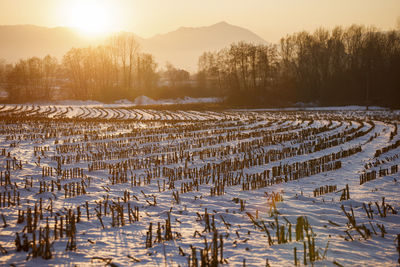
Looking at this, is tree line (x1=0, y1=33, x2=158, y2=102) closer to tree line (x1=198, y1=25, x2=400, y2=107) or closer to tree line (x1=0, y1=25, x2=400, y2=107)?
tree line (x1=0, y1=25, x2=400, y2=107)

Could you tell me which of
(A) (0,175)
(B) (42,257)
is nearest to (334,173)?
(B) (42,257)

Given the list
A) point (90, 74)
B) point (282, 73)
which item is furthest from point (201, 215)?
point (90, 74)

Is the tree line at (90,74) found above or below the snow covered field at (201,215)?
above

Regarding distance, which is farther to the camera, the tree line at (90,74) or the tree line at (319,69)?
the tree line at (90,74)

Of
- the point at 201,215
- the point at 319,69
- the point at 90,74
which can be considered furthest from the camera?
the point at 90,74

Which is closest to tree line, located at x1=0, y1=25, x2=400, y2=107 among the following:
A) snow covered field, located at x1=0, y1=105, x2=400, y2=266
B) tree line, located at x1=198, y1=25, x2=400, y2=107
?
tree line, located at x1=198, y1=25, x2=400, y2=107

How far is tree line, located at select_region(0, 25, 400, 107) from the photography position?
50.1 meters

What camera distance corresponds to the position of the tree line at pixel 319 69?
4931 cm

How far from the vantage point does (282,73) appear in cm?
5969

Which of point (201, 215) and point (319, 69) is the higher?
point (319, 69)

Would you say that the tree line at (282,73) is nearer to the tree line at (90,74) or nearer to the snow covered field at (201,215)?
the tree line at (90,74)

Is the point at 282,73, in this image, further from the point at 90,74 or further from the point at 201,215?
the point at 201,215

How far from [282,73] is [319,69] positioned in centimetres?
684

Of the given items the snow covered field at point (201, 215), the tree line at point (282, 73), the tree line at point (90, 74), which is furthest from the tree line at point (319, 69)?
the snow covered field at point (201, 215)
